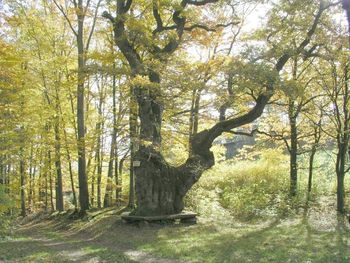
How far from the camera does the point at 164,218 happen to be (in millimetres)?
12172

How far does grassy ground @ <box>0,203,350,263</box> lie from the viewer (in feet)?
24.2

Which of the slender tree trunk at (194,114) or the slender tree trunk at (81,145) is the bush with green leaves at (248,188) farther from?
the slender tree trunk at (81,145)

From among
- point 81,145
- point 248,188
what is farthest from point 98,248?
point 248,188

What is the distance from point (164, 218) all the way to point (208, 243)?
139 inches

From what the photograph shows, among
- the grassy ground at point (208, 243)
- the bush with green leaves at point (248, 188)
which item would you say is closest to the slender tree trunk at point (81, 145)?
the grassy ground at point (208, 243)

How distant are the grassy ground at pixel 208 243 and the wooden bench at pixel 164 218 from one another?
266 mm

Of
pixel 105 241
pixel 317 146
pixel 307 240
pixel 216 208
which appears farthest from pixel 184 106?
pixel 307 240

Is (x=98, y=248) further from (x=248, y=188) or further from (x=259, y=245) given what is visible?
(x=248, y=188)

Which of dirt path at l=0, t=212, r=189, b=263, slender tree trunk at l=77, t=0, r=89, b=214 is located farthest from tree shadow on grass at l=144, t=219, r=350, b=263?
slender tree trunk at l=77, t=0, r=89, b=214

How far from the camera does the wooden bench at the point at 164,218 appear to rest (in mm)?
12062

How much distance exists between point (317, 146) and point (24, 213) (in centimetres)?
1743

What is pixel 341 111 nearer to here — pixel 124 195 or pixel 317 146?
pixel 317 146

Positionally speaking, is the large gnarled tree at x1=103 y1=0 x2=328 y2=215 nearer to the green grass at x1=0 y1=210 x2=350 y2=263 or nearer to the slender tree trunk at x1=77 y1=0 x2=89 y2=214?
the green grass at x1=0 y1=210 x2=350 y2=263

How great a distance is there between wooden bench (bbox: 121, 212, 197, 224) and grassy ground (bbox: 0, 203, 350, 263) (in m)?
0.27
